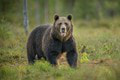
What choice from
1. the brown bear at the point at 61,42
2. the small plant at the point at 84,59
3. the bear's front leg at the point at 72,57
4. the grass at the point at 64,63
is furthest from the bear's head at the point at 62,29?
the small plant at the point at 84,59

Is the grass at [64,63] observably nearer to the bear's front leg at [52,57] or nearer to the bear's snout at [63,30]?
the bear's front leg at [52,57]

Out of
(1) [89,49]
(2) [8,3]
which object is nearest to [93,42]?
(1) [89,49]

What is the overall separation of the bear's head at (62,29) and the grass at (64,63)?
2.38 ft

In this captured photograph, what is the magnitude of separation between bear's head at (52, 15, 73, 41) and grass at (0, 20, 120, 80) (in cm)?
73

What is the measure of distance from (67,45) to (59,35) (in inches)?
12.3

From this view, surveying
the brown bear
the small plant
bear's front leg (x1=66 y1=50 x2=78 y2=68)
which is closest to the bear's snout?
the brown bear

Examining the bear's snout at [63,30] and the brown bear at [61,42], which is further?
the brown bear at [61,42]

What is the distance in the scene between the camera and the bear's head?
9.55m

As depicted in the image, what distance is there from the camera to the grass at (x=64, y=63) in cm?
793

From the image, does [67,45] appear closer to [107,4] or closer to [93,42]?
[93,42]

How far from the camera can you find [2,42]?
1486cm

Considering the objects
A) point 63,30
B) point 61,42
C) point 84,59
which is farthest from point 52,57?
point 84,59

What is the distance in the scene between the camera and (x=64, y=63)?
Answer: 36.0 feet

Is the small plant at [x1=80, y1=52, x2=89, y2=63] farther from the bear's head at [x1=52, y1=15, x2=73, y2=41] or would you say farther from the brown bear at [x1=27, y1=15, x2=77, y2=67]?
the bear's head at [x1=52, y1=15, x2=73, y2=41]
